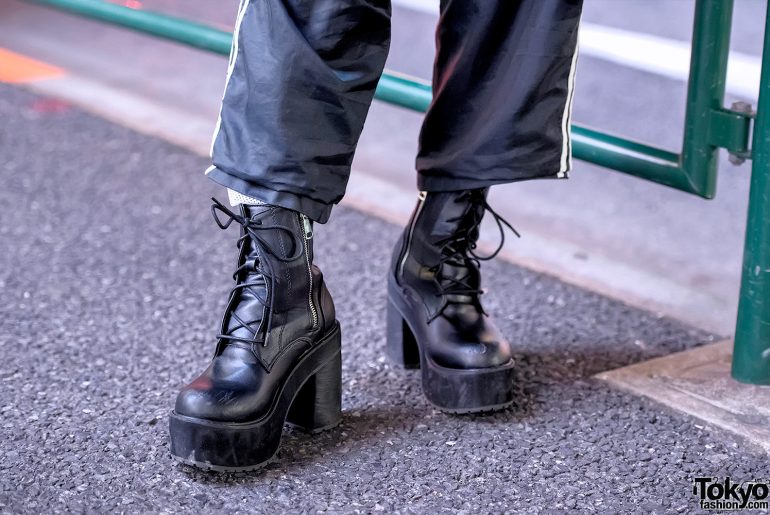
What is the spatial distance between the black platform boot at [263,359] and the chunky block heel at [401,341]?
176 mm

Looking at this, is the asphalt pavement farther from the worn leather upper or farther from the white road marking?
the worn leather upper

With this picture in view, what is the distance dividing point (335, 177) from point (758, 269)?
1.72 ft

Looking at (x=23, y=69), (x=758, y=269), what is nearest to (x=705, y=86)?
(x=758, y=269)

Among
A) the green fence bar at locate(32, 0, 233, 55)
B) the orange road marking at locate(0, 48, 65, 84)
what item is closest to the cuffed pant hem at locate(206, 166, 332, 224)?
the green fence bar at locate(32, 0, 233, 55)

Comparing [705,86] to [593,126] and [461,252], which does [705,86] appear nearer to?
[461,252]

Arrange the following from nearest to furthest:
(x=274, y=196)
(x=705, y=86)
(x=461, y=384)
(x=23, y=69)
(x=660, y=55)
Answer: (x=274, y=196)
(x=461, y=384)
(x=705, y=86)
(x=660, y=55)
(x=23, y=69)

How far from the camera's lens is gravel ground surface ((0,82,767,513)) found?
1.03m

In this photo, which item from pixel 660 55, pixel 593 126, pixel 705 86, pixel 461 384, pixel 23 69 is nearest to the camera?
pixel 461 384

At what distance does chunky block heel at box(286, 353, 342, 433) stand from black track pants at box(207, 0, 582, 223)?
178mm

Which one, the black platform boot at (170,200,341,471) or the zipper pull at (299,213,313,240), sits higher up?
the zipper pull at (299,213,313,240)

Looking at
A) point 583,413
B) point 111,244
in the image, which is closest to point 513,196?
point 111,244

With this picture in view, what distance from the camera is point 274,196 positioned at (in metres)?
1.03

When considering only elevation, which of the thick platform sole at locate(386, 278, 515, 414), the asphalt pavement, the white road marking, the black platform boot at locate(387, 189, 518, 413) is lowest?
the asphalt pavement

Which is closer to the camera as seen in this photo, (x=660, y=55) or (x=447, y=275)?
(x=447, y=275)
